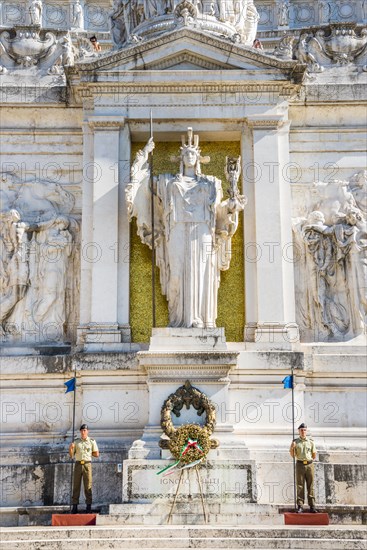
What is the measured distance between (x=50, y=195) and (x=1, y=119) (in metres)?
2.29

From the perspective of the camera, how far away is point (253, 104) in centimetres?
2278

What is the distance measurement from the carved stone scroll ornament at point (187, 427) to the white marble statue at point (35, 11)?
25480 millimetres

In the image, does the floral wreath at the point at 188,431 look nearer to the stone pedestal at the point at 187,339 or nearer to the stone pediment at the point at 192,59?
the stone pedestal at the point at 187,339

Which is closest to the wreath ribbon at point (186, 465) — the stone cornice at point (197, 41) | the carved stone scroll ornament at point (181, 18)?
the stone cornice at point (197, 41)

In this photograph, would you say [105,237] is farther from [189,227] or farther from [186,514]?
[186,514]

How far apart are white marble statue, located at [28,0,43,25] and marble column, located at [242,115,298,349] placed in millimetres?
21295

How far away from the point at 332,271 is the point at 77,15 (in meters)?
24.9

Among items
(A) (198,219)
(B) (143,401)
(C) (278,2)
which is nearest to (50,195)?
(A) (198,219)

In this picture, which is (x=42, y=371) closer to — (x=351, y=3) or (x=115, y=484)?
(x=115, y=484)

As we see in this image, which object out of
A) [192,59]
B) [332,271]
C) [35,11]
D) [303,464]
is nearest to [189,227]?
[332,271]

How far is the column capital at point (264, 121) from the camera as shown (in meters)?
22.7

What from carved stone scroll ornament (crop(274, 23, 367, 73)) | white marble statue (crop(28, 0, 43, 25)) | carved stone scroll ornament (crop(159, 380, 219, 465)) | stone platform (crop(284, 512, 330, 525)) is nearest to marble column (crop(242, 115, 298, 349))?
carved stone scroll ornament (crop(159, 380, 219, 465))

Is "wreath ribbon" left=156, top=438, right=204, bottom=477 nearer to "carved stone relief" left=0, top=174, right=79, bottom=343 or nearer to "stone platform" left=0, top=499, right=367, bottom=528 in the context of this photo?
"stone platform" left=0, top=499, right=367, bottom=528

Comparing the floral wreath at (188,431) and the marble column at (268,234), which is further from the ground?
the marble column at (268,234)
